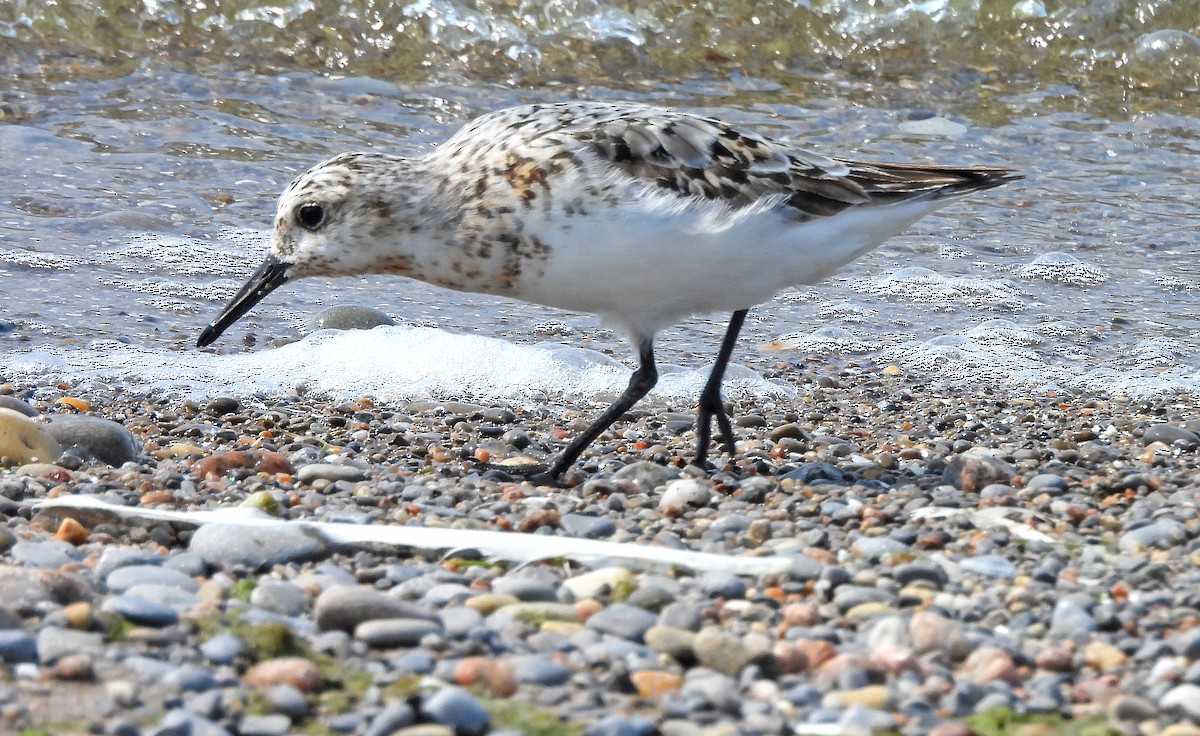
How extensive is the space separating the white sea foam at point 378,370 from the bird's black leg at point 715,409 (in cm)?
79

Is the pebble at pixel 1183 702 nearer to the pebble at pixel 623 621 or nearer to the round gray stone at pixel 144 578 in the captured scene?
the pebble at pixel 623 621

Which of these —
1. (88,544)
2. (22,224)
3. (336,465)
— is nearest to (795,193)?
(336,465)

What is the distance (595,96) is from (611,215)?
19.9ft

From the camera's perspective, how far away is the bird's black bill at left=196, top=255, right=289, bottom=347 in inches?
189

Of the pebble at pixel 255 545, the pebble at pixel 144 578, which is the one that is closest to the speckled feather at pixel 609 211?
the pebble at pixel 255 545

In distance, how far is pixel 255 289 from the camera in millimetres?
4895

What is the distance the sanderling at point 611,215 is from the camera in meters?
4.34

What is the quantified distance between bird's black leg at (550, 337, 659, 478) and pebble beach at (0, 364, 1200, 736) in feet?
0.23

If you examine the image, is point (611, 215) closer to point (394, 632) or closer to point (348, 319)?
point (394, 632)

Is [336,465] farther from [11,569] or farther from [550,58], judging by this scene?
[550,58]

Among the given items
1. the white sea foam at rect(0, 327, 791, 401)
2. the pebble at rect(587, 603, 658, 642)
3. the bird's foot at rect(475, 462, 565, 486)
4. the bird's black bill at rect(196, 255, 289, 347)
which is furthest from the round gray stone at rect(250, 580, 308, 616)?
the white sea foam at rect(0, 327, 791, 401)

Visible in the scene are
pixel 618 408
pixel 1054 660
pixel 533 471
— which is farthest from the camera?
pixel 618 408

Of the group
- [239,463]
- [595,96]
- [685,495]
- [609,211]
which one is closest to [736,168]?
[609,211]

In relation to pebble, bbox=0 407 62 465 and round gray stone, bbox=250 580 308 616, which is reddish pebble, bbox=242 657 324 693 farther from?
pebble, bbox=0 407 62 465
